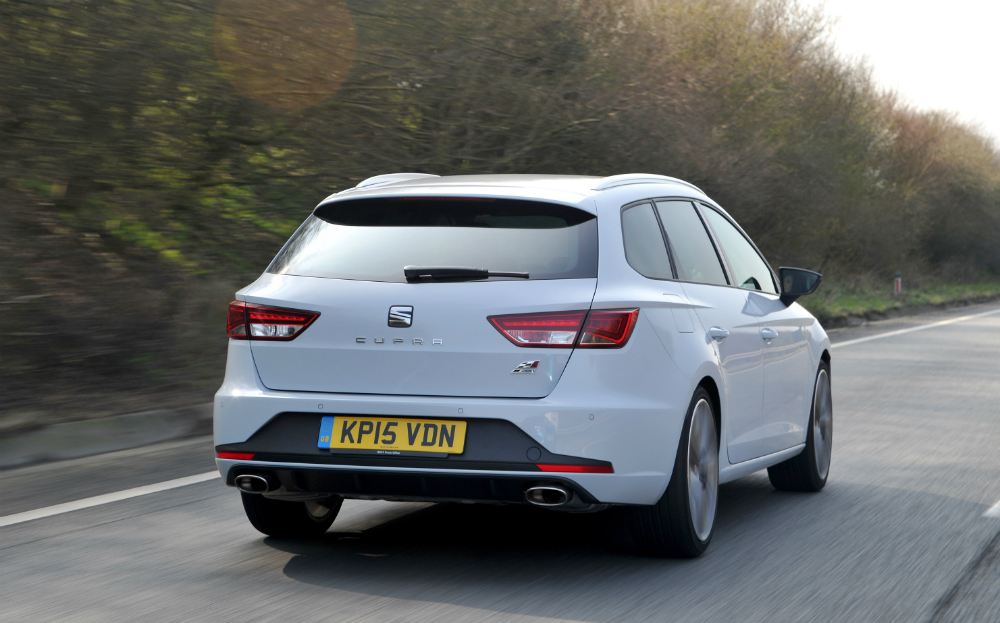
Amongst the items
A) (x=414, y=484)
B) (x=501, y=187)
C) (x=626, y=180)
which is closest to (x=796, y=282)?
(x=626, y=180)

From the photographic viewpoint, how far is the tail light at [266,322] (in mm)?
4695

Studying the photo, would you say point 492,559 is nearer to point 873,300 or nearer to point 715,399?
point 715,399

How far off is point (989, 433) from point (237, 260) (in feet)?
25.7

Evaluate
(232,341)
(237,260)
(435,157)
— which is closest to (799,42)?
(435,157)

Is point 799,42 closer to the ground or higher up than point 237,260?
higher up

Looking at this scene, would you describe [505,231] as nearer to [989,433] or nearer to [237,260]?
[989,433]

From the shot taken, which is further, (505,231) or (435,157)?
(435,157)

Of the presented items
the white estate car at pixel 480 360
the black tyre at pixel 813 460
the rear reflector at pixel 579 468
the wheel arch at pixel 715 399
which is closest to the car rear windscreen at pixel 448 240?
the white estate car at pixel 480 360

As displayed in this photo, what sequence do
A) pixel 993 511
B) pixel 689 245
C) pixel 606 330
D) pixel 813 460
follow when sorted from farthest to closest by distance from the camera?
1. pixel 813 460
2. pixel 993 511
3. pixel 689 245
4. pixel 606 330

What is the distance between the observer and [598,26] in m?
19.6

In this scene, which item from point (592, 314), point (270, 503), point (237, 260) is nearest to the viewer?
point (592, 314)

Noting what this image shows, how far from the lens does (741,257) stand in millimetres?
6438

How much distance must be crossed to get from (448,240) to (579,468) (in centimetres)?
103

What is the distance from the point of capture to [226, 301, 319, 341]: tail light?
15.4ft
